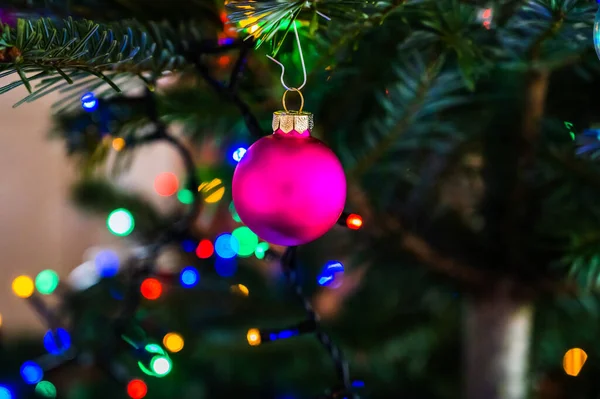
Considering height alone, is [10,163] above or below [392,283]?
below

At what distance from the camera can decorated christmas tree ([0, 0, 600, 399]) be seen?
272 millimetres

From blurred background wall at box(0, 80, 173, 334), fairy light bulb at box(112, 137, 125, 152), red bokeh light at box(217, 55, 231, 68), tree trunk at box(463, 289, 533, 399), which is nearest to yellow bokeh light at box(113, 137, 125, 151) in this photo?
fairy light bulb at box(112, 137, 125, 152)

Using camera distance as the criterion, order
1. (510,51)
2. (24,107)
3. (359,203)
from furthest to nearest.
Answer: (24,107), (359,203), (510,51)

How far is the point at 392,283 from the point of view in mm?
696

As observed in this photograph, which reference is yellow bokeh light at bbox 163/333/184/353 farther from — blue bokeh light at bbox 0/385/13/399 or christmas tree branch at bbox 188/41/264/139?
christmas tree branch at bbox 188/41/264/139

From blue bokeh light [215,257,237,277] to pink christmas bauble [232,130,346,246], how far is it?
1.66 ft

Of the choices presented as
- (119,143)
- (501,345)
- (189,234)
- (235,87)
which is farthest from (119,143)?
(501,345)

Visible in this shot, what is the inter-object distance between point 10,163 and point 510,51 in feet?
3.93

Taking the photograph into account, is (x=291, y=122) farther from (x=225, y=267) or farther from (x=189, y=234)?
(x=225, y=267)

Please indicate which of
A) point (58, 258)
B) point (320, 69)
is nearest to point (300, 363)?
point (320, 69)

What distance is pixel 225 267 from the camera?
0.76 m

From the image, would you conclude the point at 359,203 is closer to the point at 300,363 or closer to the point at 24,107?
the point at 300,363

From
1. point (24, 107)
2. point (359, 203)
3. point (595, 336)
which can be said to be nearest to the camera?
point (359, 203)

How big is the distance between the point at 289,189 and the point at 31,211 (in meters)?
1.21
